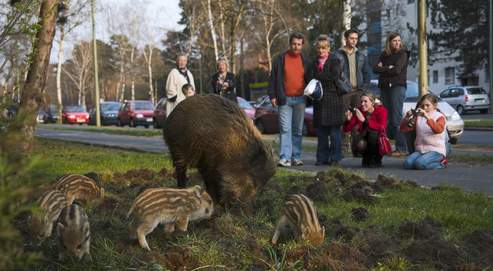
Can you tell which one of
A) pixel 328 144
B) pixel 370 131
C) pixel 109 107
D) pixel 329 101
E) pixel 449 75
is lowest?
pixel 328 144

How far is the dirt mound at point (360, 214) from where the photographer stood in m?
5.69

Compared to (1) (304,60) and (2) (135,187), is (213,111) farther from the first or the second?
(1) (304,60)

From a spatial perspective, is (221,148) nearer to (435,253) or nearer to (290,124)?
(435,253)

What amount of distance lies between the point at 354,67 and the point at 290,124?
1968 mm

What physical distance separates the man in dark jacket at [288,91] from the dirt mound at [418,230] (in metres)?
5.79

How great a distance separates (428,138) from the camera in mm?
10203

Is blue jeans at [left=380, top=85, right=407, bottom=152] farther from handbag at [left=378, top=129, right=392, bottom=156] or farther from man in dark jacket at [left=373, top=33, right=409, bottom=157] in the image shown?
handbag at [left=378, top=129, right=392, bottom=156]

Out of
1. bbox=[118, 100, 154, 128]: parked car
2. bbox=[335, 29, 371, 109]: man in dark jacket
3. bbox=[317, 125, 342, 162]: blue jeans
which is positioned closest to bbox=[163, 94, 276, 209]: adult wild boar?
bbox=[317, 125, 342, 162]: blue jeans

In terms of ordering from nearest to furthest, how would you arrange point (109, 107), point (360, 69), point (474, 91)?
point (360, 69) → point (474, 91) → point (109, 107)

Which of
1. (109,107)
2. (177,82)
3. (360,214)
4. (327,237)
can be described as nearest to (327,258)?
(327,237)

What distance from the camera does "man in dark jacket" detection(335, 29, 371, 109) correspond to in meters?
11.6

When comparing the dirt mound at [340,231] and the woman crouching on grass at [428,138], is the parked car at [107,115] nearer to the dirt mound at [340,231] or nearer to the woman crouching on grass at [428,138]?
the woman crouching on grass at [428,138]

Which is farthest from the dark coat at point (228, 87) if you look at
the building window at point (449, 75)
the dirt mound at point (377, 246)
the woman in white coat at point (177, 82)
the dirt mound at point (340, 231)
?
the building window at point (449, 75)

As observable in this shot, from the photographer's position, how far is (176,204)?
4.85 meters
